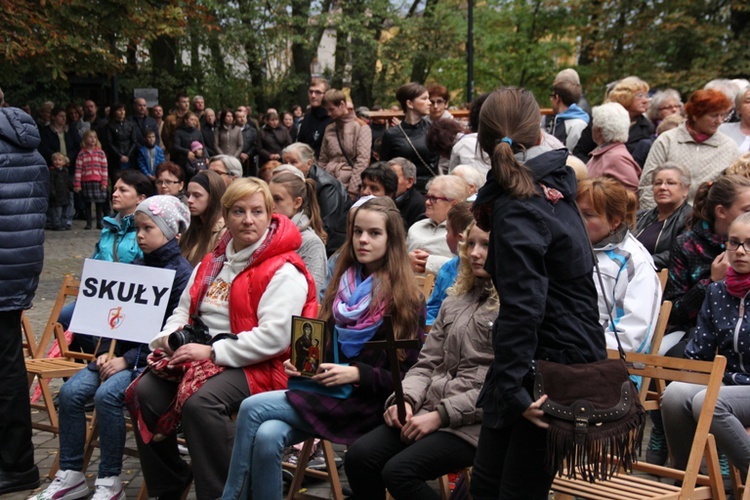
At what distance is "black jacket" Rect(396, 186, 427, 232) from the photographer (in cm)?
774

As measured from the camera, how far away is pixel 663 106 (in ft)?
33.8

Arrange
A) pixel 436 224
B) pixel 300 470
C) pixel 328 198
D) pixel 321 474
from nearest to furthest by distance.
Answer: pixel 300 470 → pixel 321 474 → pixel 436 224 → pixel 328 198

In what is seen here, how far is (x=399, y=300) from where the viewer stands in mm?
4664

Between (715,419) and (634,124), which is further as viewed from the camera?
(634,124)

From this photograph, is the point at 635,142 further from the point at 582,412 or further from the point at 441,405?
the point at 582,412

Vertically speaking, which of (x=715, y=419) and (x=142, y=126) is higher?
(x=142, y=126)

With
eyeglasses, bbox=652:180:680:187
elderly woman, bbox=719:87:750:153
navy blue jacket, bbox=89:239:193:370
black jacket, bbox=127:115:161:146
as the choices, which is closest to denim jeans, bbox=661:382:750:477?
eyeglasses, bbox=652:180:680:187

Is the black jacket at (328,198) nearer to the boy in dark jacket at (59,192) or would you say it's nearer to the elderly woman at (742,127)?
the elderly woman at (742,127)

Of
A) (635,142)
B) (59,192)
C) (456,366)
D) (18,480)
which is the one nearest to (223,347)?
(456,366)

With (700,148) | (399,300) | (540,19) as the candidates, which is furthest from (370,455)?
(540,19)

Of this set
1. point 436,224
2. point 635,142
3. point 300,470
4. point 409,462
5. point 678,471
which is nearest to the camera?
point 409,462

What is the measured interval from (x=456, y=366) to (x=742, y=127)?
484 centimetres

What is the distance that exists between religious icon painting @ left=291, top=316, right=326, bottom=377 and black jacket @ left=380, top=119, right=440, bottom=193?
502 centimetres

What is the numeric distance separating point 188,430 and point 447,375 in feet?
4.17
